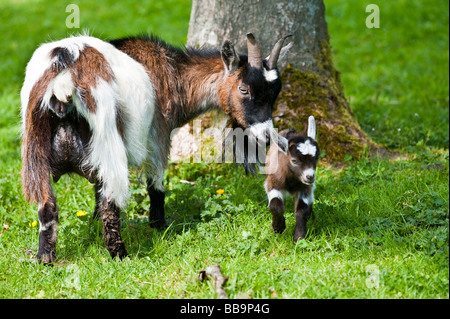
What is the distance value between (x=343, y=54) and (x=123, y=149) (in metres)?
7.46

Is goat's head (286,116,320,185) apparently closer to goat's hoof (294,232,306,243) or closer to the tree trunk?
goat's hoof (294,232,306,243)

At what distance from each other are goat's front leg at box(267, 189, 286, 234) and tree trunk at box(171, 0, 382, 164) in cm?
153

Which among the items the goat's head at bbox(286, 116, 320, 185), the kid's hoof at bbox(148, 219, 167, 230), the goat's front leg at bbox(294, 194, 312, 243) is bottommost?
the kid's hoof at bbox(148, 219, 167, 230)

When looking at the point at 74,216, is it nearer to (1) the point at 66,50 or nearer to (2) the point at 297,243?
(1) the point at 66,50

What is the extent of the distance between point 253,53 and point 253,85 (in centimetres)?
28

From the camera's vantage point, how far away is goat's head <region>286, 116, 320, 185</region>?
4492 mm

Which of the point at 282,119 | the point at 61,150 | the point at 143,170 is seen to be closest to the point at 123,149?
the point at 61,150

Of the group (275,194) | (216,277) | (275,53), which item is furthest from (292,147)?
(216,277)

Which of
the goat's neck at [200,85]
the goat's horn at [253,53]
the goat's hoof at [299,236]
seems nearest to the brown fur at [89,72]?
the goat's neck at [200,85]

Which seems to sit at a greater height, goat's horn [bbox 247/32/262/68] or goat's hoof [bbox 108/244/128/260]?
goat's horn [bbox 247/32/262/68]

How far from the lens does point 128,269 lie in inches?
167

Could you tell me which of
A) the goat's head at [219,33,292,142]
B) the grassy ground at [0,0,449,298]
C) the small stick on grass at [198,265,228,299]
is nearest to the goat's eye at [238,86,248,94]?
the goat's head at [219,33,292,142]

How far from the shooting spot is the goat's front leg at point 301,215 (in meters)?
4.62
